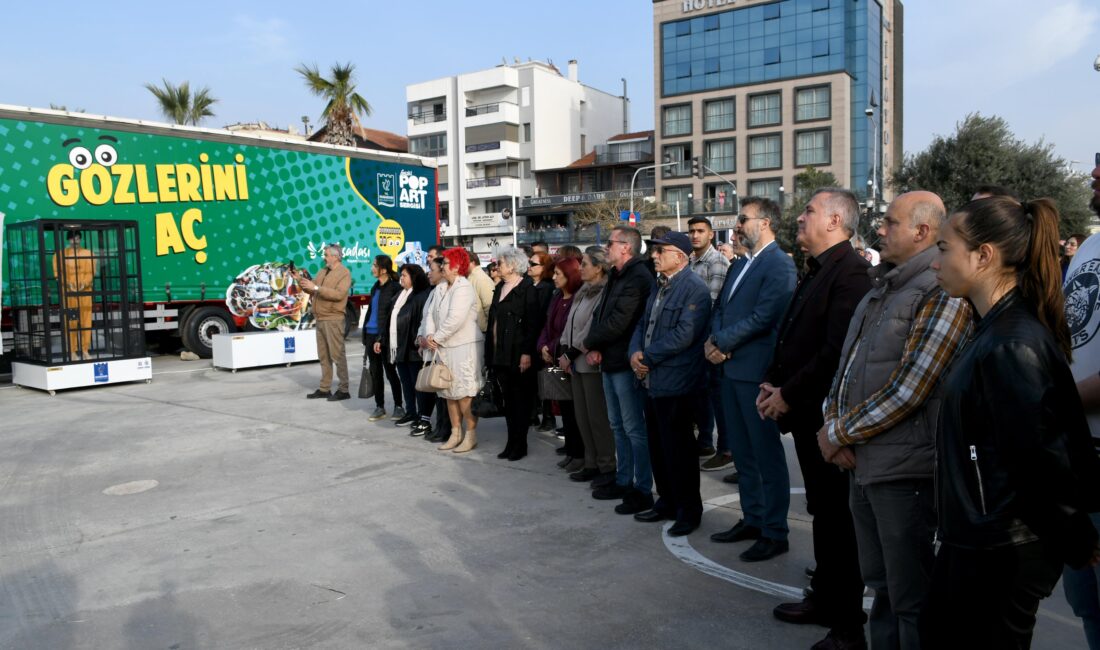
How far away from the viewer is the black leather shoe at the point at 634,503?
569cm

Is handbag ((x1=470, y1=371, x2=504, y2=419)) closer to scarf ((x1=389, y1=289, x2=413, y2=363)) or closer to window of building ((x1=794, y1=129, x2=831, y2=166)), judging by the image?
scarf ((x1=389, y1=289, x2=413, y2=363))

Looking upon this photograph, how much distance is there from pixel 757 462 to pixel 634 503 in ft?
3.89

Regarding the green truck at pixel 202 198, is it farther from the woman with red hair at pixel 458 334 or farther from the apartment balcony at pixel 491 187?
the apartment balcony at pixel 491 187

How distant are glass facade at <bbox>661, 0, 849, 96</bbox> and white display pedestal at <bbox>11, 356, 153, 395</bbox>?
5554 centimetres

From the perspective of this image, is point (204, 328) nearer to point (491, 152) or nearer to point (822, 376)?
point (822, 376)

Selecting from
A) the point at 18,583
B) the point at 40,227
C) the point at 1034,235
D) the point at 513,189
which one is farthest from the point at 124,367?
the point at 513,189

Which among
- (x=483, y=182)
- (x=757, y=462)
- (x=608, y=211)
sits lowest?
(x=757, y=462)

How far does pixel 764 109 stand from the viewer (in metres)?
61.1

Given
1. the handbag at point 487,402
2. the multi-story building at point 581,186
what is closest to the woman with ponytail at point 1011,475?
the handbag at point 487,402

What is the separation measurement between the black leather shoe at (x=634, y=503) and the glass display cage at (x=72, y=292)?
31.7 feet

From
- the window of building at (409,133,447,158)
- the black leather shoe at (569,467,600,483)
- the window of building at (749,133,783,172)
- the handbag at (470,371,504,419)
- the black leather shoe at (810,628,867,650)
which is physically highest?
the window of building at (409,133,447,158)

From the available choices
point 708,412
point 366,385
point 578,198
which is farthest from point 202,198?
point 578,198

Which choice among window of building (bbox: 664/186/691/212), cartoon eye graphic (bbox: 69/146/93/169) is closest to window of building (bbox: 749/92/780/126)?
window of building (bbox: 664/186/691/212)

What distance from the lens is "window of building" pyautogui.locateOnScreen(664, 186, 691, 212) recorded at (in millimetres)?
63031
